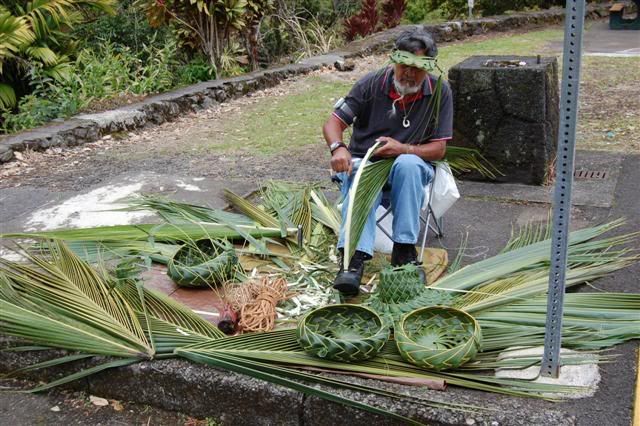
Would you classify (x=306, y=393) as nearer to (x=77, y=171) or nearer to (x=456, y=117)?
(x=456, y=117)

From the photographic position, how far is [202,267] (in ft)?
12.0

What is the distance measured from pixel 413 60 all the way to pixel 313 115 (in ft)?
15.9

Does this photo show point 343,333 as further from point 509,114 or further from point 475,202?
point 509,114

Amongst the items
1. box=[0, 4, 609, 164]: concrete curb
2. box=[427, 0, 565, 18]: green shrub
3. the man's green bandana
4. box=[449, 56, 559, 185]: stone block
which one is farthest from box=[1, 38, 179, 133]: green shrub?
box=[427, 0, 565, 18]: green shrub

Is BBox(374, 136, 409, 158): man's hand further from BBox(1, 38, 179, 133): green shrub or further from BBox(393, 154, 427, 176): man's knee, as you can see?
BBox(1, 38, 179, 133): green shrub

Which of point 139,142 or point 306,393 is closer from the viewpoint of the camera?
point 306,393

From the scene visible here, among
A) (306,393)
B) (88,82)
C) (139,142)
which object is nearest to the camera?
(306,393)

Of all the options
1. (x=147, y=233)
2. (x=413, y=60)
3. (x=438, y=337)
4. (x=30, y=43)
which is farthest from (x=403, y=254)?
(x=30, y=43)

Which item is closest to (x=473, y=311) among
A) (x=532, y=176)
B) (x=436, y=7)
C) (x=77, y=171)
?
(x=532, y=176)

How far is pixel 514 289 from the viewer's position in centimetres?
337

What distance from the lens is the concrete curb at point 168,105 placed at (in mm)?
7184

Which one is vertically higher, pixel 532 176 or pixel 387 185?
pixel 387 185

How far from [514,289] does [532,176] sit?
2082 millimetres

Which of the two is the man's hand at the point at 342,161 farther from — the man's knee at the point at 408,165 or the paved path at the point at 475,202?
the paved path at the point at 475,202
